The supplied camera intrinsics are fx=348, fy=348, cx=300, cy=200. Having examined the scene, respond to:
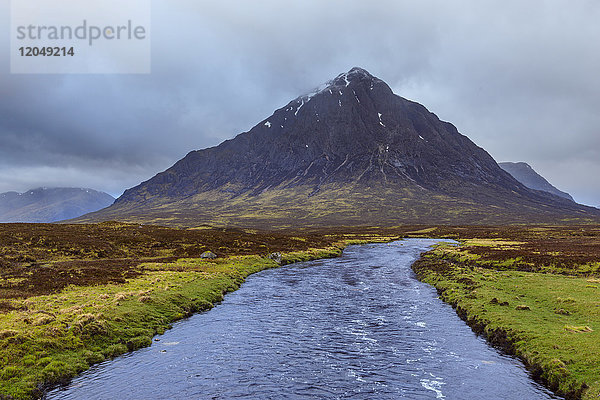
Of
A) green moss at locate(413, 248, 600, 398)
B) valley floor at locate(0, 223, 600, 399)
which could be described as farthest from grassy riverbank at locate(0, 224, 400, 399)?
green moss at locate(413, 248, 600, 398)

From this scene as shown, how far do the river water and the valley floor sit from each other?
1.74 m

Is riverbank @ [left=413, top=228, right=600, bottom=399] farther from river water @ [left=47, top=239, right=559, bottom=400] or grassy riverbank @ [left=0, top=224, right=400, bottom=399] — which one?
grassy riverbank @ [left=0, top=224, right=400, bottom=399]

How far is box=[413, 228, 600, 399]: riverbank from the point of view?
66.0 feet

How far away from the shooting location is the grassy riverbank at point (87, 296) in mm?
20953

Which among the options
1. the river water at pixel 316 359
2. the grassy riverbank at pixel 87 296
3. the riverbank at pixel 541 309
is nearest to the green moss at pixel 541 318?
the riverbank at pixel 541 309

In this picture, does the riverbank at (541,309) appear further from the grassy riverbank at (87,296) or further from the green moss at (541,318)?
the grassy riverbank at (87,296)

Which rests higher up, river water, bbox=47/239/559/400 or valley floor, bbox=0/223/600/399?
valley floor, bbox=0/223/600/399

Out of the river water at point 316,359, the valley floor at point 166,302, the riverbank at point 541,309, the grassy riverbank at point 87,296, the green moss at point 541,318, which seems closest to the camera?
the river water at point 316,359

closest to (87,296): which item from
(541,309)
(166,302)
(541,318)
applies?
(166,302)

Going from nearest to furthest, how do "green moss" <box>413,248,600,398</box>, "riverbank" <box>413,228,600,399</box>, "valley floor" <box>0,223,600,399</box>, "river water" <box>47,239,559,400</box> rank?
"river water" <box>47,239,559,400</box> → "green moss" <box>413,248,600,398</box> → "riverbank" <box>413,228,600,399</box> → "valley floor" <box>0,223,600,399</box>

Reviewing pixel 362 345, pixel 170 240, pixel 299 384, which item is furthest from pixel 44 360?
pixel 170 240

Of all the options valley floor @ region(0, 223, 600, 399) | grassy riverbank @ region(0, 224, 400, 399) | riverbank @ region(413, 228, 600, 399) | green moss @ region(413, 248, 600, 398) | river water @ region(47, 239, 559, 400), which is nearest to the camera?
river water @ region(47, 239, 559, 400)

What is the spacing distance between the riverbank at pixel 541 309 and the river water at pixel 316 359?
1366 millimetres

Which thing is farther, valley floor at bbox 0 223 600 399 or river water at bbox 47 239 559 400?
valley floor at bbox 0 223 600 399
